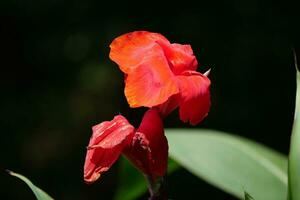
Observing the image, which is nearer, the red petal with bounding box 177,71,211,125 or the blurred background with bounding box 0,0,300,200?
the red petal with bounding box 177,71,211,125

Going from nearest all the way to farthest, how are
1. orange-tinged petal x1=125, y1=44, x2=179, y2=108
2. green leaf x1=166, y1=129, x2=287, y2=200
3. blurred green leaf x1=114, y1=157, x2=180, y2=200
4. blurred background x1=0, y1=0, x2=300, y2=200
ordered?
orange-tinged petal x1=125, y1=44, x2=179, y2=108 → green leaf x1=166, y1=129, x2=287, y2=200 → blurred green leaf x1=114, y1=157, x2=180, y2=200 → blurred background x1=0, y1=0, x2=300, y2=200

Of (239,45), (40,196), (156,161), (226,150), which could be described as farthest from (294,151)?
(239,45)

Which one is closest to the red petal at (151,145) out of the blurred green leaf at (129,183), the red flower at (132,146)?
the red flower at (132,146)

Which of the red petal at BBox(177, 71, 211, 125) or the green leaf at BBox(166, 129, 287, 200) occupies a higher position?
the red petal at BBox(177, 71, 211, 125)

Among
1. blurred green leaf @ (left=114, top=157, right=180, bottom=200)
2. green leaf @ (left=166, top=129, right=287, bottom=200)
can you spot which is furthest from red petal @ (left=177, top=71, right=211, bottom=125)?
blurred green leaf @ (left=114, top=157, right=180, bottom=200)

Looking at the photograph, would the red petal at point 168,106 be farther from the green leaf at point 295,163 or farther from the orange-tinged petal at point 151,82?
the green leaf at point 295,163

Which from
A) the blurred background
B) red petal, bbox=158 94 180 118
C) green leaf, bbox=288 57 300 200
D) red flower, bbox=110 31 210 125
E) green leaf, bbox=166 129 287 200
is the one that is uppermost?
red flower, bbox=110 31 210 125

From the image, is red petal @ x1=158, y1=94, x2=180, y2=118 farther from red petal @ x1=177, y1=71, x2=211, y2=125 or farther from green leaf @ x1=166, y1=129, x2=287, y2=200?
green leaf @ x1=166, y1=129, x2=287, y2=200
